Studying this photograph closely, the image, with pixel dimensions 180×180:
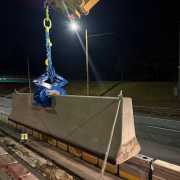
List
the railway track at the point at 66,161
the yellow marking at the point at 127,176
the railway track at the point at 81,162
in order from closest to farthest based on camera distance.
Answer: the railway track at the point at 81,162
the yellow marking at the point at 127,176
the railway track at the point at 66,161

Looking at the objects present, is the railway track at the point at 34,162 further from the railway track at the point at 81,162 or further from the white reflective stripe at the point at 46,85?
the white reflective stripe at the point at 46,85

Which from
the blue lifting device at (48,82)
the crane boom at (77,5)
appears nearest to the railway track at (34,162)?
the blue lifting device at (48,82)

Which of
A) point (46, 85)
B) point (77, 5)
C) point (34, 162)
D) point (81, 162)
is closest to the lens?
point (81, 162)

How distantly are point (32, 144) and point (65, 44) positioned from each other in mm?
65224

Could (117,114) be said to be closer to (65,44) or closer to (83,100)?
(83,100)

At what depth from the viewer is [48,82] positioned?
920cm

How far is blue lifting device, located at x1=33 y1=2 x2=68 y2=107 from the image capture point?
891 centimetres

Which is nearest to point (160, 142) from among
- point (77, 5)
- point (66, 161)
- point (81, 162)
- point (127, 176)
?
point (81, 162)

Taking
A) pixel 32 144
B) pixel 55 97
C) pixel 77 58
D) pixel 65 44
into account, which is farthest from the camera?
pixel 65 44

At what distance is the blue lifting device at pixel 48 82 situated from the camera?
8914 mm

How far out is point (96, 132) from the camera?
6.55 m

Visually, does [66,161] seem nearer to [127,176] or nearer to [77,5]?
[127,176]

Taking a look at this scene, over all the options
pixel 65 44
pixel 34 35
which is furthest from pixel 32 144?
pixel 34 35

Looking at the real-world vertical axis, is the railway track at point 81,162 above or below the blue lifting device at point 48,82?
below
